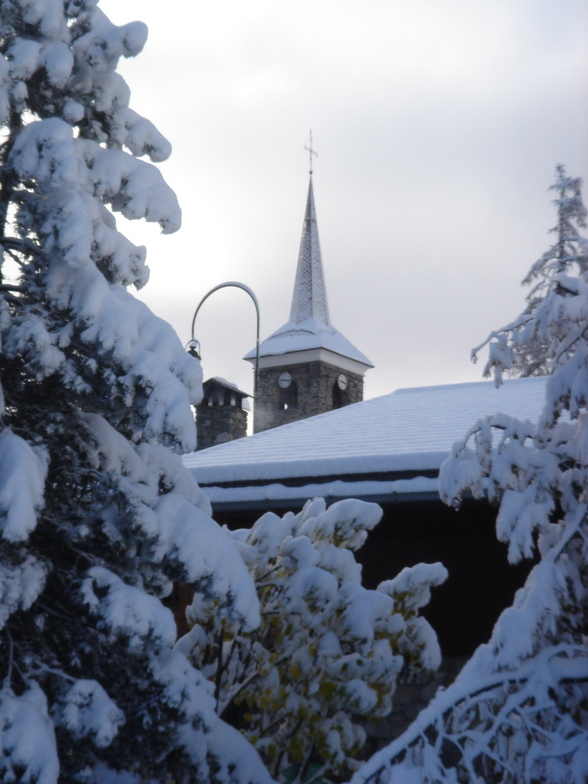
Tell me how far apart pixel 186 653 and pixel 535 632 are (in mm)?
2803

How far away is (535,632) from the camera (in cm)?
394

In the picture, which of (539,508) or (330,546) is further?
(330,546)

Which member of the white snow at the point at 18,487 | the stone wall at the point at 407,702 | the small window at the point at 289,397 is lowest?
the stone wall at the point at 407,702

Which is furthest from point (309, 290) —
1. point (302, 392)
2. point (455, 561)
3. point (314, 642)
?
point (314, 642)

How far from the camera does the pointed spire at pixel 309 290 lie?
39.0 m

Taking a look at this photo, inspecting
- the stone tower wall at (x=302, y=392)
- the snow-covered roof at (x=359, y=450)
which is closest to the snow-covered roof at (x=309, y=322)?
the stone tower wall at (x=302, y=392)

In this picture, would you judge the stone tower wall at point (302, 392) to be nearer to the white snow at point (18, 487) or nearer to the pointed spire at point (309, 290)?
the pointed spire at point (309, 290)

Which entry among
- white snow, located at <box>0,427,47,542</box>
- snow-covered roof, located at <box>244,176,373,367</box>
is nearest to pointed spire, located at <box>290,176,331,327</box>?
snow-covered roof, located at <box>244,176,373,367</box>

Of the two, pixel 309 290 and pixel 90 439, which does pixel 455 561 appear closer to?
pixel 90 439

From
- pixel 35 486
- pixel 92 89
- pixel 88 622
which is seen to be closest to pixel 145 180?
pixel 92 89

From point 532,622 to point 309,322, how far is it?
34822mm

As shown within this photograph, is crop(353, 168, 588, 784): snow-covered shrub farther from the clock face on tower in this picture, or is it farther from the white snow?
the clock face on tower

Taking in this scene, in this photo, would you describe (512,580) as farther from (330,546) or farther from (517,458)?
(517,458)

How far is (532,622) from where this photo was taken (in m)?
3.94
